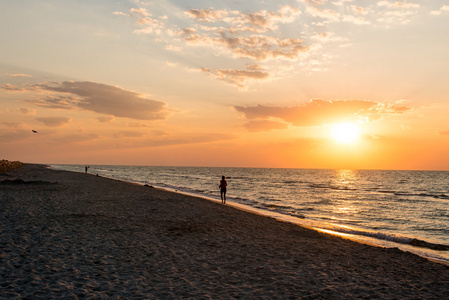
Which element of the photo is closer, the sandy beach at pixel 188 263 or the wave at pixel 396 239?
the sandy beach at pixel 188 263

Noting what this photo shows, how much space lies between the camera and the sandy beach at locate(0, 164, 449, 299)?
26.0 ft

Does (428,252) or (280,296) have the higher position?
(280,296)

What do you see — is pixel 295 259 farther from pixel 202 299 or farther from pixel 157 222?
pixel 157 222

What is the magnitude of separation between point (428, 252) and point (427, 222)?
14.4 meters

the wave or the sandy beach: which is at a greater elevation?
the sandy beach

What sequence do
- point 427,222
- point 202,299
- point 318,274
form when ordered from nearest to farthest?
point 202,299
point 318,274
point 427,222

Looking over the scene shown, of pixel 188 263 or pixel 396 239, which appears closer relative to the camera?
pixel 188 263

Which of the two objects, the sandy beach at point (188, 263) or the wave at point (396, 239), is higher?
the sandy beach at point (188, 263)

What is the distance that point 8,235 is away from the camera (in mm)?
12203

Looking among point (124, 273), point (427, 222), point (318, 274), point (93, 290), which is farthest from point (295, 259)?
point (427, 222)

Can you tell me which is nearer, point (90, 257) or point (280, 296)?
point (280, 296)

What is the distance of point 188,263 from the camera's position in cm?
1026

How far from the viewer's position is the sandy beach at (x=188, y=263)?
7914mm

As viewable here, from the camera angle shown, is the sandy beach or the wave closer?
the sandy beach
